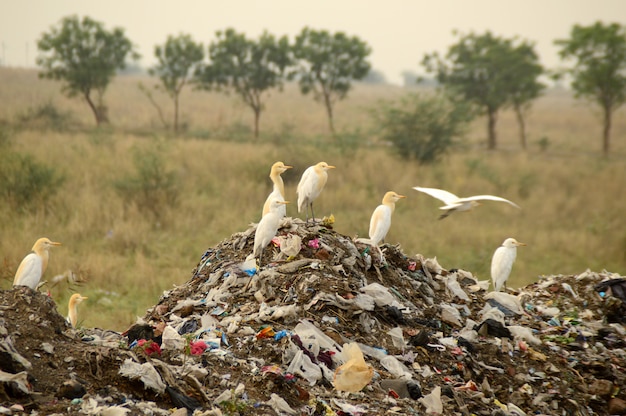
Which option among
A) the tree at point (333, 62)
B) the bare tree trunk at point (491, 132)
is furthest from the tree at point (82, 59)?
the bare tree trunk at point (491, 132)

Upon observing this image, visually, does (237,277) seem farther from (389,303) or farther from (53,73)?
(53,73)

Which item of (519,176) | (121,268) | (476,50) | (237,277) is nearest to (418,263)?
(237,277)

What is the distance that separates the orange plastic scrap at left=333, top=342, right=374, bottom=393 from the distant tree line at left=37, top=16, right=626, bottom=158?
23.9 meters

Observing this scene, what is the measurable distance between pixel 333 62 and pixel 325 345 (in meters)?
33.5

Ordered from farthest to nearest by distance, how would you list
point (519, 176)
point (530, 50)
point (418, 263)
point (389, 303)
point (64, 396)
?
point (530, 50)
point (519, 176)
point (418, 263)
point (389, 303)
point (64, 396)

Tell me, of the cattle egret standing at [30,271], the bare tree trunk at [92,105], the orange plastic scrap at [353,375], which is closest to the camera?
the orange plastic scrap at [353,375]

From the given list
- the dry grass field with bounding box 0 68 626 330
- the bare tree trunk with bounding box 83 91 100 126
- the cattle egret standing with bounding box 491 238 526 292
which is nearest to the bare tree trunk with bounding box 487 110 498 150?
the dry grass field with bounding box 0 68 626 330

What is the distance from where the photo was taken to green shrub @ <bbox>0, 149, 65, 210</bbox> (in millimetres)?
14016

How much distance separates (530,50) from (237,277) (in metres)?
34.1

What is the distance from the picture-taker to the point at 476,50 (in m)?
36.9

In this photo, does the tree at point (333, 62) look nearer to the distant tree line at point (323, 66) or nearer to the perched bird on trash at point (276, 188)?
the distant tree line at point (323, 66)

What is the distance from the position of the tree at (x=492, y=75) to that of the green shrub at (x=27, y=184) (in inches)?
901

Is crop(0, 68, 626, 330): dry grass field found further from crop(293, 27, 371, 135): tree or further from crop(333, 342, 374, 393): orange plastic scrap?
crop(293, 27, 371, 135): tree

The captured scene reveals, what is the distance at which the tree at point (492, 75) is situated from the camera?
112 feet
